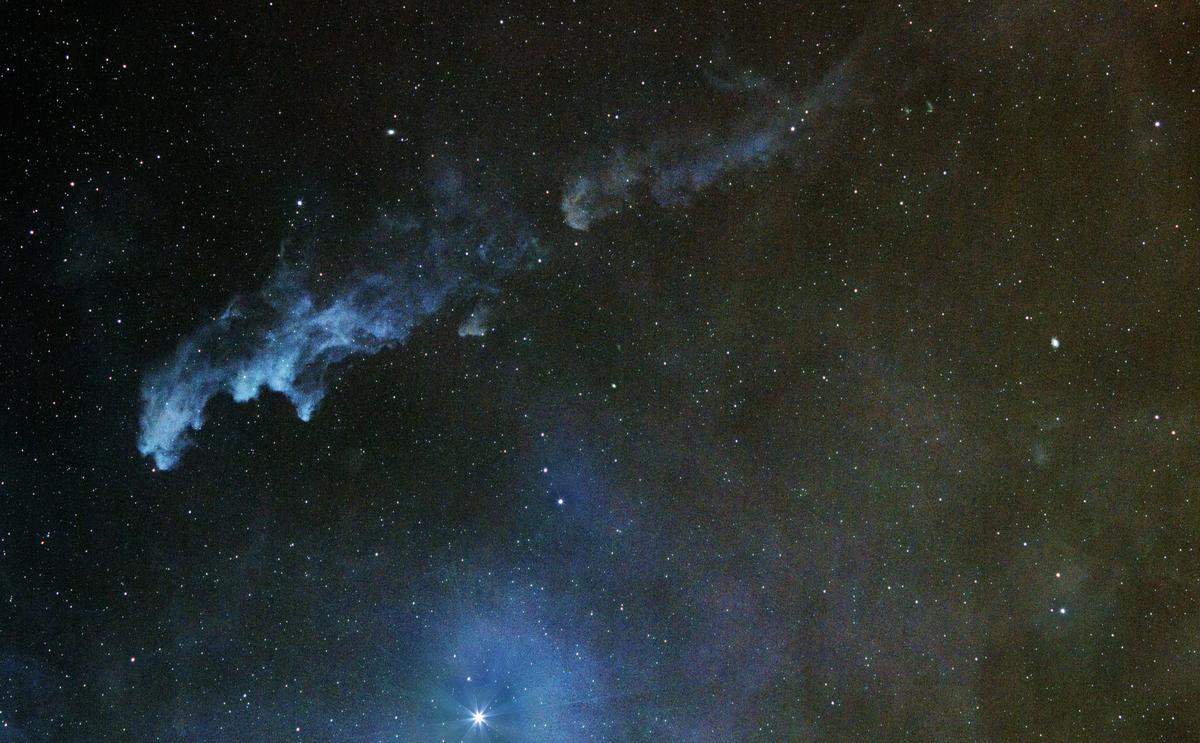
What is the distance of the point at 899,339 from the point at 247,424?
2.18 metres

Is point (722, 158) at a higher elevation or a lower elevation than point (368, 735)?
higher

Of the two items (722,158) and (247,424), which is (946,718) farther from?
(247,424)

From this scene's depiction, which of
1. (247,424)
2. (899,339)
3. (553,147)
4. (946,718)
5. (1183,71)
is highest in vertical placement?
(553,147)

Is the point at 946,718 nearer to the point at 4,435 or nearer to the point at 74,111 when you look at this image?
the point at 4,435

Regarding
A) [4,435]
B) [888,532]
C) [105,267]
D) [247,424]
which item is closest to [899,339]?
[888,532]

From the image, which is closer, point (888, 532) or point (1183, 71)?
point (1183, 71)

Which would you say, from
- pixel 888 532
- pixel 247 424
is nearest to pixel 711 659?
pixel 888 532

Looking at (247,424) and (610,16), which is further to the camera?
(247,424)

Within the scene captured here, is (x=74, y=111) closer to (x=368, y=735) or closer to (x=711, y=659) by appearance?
(x=368, y=735)

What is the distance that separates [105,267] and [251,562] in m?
1.10

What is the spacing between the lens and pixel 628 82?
2299mm

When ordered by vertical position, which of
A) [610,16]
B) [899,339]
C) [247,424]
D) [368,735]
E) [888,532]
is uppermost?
[610,16]

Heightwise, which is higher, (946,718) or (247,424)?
(247,424)

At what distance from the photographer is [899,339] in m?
2.38
